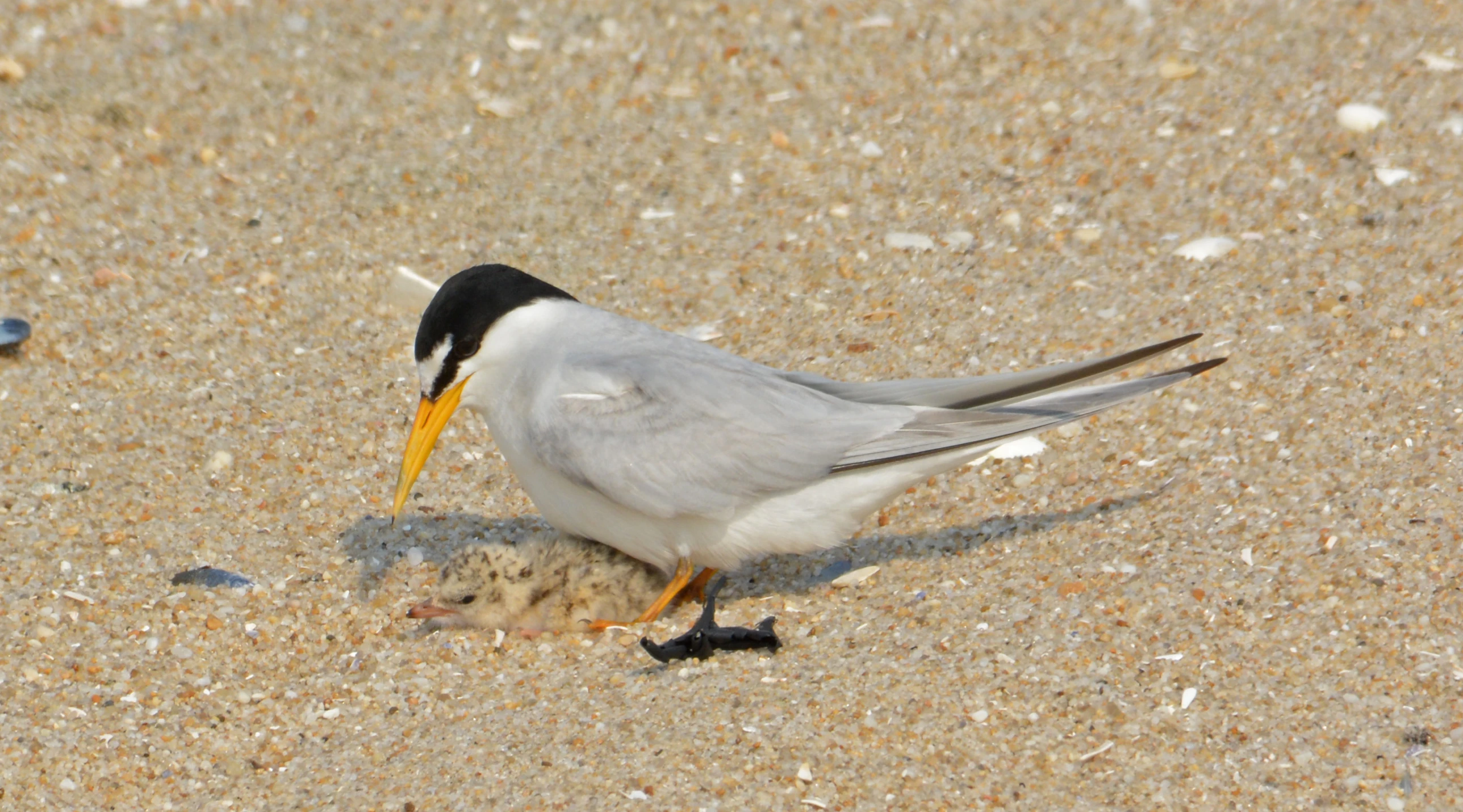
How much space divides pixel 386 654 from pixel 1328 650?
2.34 m

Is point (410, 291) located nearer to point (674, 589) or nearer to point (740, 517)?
point (674, 589)

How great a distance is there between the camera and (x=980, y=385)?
3793mm

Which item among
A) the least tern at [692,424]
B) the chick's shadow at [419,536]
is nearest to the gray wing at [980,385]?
the least tern at [692,424]

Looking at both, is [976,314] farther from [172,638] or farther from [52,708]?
[52,708]

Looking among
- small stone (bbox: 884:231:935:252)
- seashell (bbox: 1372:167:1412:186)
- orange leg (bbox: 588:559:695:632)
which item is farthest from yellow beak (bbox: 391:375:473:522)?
seashell (bbox: 1372:167:1412:186)

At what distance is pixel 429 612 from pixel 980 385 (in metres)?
1.56

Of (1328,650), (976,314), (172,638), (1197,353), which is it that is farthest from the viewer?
(976,314)

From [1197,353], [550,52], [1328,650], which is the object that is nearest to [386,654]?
[1328,650]

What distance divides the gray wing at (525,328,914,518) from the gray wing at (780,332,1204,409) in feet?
0.17

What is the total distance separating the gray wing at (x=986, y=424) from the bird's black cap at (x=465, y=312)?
3.30 ft

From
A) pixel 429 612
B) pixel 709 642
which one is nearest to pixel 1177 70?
pixel 709 642

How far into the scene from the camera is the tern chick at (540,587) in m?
3.89

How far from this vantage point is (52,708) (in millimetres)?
3559

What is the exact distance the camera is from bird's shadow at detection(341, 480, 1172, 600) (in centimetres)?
415
